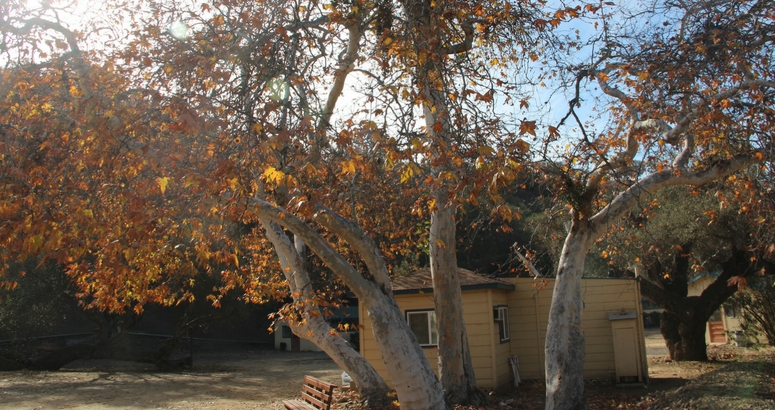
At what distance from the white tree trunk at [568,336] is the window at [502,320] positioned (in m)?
6.47

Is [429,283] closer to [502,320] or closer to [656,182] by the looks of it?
[502,320]

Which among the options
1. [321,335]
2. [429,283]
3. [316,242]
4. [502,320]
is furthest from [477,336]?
[316,242]

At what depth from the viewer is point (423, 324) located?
1523cm

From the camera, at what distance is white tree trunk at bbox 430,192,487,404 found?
11.0 metres

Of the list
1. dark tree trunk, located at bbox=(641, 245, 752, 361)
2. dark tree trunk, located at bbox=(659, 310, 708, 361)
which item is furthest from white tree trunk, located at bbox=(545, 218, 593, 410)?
dark tree trunk, located at bbox=(659, 310, 708, 361)

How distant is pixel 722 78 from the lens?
9219 millimetres

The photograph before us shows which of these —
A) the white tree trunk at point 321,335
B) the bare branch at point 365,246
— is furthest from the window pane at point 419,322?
the bare branch at point 365,246

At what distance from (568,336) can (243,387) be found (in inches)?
452

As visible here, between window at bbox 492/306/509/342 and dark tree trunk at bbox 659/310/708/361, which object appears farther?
dark tree trunk at bbox 659/310/708/361

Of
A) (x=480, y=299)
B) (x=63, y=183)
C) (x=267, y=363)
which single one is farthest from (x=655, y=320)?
(x=63, y=183)

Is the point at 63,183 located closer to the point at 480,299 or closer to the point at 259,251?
the point at 259,251

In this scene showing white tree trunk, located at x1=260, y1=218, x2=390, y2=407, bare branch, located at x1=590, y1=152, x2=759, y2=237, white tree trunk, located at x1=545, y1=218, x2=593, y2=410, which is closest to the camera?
white tree trunk, located at x1=545, y1=218, x2=593, y2=410

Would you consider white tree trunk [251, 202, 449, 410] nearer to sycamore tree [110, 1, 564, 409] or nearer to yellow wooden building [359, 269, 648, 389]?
sycamore tree [110, 1, 564, 409]

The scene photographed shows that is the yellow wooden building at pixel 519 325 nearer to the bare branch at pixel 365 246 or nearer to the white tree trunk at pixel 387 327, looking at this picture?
the bare branch at pixel 365 246
